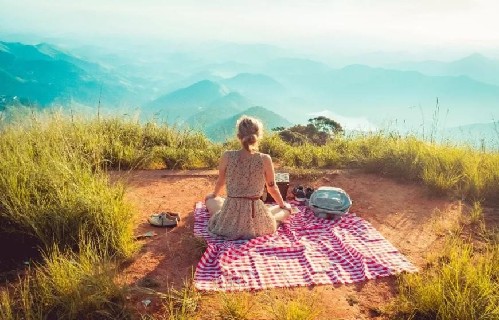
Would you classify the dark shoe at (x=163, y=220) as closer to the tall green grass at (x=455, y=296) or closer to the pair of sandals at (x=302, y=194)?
the pair of sandals at (x=302, y=194)

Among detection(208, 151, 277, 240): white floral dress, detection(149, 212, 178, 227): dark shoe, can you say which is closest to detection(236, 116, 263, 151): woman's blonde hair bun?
detection(208, 151, 277, 240): white floral dress

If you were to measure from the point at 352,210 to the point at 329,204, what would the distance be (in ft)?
2.17

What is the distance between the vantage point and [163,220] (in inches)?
206

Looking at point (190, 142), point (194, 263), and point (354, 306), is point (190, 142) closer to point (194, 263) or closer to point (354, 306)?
point (194, 263)

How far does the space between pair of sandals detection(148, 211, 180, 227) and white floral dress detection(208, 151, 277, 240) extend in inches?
29.2

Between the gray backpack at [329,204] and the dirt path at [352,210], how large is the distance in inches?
17.4

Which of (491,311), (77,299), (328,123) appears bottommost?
(328,123)

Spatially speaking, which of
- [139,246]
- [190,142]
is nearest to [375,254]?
[139,246]

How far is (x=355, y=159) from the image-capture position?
7996mm

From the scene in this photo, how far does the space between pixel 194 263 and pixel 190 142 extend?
532 centimetres

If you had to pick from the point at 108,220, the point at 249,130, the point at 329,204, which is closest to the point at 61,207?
the point at 108,220

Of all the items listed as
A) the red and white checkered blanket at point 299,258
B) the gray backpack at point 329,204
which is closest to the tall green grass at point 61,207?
the red and white checkered blanket at point 299,258

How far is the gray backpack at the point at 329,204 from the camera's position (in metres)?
5.58

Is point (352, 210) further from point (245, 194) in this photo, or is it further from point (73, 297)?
point (73, 297)
